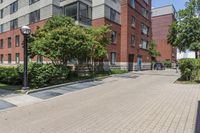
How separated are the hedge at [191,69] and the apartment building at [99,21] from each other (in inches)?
472

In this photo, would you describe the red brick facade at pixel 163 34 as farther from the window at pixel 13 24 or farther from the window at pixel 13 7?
the window at pixel 13 7

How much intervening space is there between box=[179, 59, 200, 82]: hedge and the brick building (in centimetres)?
4387

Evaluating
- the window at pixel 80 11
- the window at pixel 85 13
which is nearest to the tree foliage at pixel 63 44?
the window at pixel 80 11

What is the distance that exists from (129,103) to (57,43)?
902 centimetres

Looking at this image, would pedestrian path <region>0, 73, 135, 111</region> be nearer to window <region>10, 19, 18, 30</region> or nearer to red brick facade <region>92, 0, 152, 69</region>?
red brick facade <region>92, 0, 152, 69</region>

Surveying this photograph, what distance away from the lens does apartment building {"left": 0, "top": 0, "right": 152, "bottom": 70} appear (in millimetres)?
28672

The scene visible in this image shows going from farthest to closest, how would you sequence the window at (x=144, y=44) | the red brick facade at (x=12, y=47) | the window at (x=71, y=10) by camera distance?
1. the window at (x=144, y=44)
2. the red brick facade at (x=12, y=47)
3. the window at (x=71, y=10)

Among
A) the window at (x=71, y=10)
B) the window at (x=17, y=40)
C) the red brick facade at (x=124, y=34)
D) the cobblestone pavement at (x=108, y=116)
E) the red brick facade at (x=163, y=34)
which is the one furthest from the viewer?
the red brick facade at (x=163, y=34)

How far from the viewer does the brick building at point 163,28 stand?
61.3m

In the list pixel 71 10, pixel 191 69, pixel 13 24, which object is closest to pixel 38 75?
pixel 191 69

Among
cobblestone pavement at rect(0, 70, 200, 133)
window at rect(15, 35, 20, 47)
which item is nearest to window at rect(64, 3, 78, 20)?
window at rect(15, 35, 20, 47)

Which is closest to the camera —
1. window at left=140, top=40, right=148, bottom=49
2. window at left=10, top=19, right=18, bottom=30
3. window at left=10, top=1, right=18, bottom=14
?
window at left=10, top=19, right=18, bottom=30

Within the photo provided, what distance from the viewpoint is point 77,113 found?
8625 millimetres

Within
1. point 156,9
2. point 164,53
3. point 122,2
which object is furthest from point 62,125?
point 156,9
